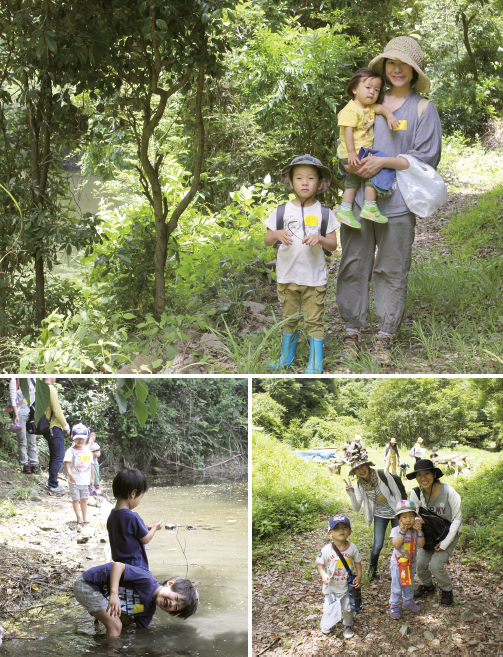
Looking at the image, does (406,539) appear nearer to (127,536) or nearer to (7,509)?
(127,536)

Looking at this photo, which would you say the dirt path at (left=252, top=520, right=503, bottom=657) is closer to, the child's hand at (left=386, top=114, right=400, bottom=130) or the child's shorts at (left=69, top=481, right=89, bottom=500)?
the child's shorts at (left=69, top=481, right=89, bottom=500)

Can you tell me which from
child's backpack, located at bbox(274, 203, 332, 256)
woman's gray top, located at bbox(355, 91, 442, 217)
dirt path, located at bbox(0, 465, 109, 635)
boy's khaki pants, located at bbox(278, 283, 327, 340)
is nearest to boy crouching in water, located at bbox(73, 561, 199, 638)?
dirt path, located at bbox(0, 465, 109, 635)

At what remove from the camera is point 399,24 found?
8.93 meters

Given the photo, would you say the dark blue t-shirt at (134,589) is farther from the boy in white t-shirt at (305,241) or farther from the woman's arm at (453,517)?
the boy in white t-shirt at (305,241)

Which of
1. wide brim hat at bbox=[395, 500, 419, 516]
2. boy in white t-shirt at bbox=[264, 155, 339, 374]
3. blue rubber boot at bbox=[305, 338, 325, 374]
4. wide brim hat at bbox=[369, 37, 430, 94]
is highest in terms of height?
wide brim hat at bbox=[369, 37, 430, 94]

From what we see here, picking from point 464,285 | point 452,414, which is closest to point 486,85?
point 464,285

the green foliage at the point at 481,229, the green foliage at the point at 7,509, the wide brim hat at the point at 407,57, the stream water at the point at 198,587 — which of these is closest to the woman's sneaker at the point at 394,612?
the stream water at the point at 198,587

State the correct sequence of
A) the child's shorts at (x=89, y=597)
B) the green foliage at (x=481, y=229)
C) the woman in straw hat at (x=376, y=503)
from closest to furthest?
the child's shorts at (x=89, y=597)
the woman in straw hat at (x=376, y=503)
the green foliage at (x=481, y=229)

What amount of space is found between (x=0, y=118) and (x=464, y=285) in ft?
12.7

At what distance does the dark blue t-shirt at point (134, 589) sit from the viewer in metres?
2.35

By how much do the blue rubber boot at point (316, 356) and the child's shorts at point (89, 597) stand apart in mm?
1596

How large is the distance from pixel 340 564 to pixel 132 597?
857 mm

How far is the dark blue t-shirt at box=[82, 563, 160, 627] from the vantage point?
92.5 inches

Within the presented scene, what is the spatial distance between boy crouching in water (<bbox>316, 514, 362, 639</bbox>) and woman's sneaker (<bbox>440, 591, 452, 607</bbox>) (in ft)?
1.12
